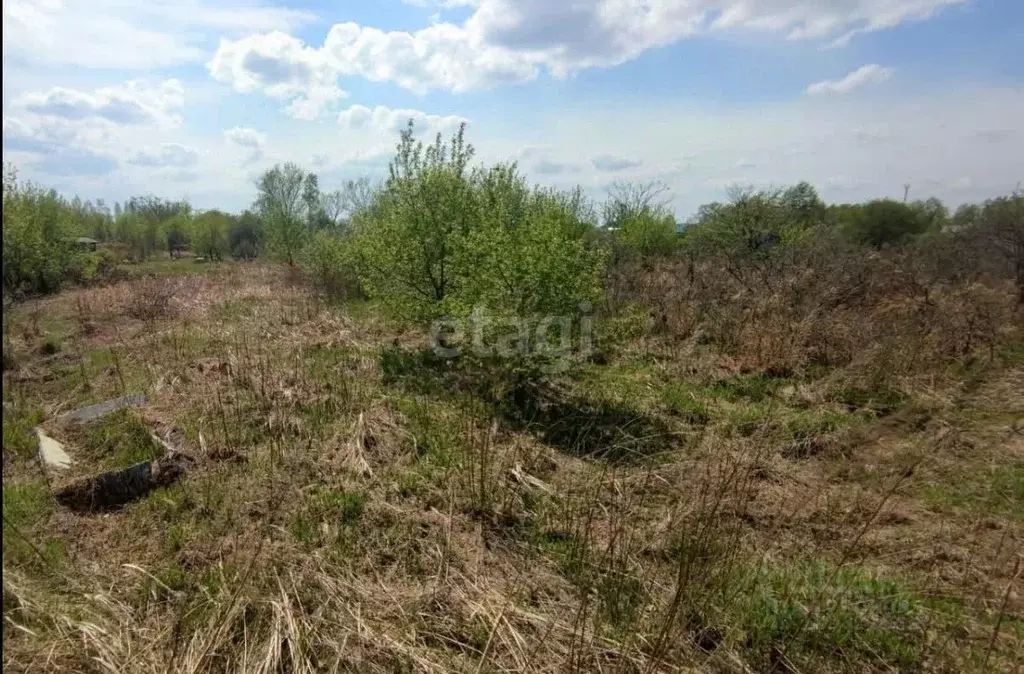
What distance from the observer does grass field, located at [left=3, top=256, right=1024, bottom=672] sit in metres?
3.15

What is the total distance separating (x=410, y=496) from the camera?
5020 mm

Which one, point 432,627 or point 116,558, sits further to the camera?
point 116,558

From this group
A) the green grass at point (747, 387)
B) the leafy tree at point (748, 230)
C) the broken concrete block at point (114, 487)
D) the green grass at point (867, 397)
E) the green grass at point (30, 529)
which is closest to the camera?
the green grass at point (30, 529)

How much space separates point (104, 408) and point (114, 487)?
207 centimetres

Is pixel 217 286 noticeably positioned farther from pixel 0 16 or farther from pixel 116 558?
pixel 0 16

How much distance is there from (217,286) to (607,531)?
1780 cm

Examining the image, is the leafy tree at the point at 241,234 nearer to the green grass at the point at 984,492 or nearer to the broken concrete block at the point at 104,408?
the broken concrete block at the point at 104,408

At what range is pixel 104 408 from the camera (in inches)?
252

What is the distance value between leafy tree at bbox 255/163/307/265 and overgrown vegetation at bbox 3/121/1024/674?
1531 cm

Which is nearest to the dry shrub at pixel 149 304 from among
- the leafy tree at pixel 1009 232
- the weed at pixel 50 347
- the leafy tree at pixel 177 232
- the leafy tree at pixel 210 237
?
A: the weed at pixel 50 347

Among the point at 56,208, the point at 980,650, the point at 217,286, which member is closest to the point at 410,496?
the point at 980,650

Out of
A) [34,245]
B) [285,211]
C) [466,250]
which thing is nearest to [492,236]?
[466,250]

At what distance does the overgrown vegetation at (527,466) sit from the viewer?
324cm

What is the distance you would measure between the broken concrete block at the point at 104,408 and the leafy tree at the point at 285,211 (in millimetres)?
20867
